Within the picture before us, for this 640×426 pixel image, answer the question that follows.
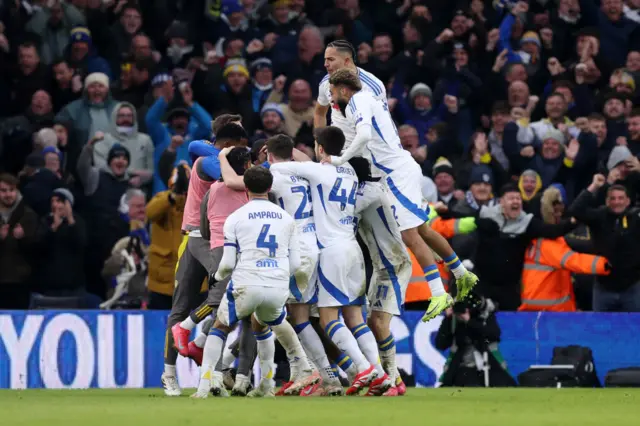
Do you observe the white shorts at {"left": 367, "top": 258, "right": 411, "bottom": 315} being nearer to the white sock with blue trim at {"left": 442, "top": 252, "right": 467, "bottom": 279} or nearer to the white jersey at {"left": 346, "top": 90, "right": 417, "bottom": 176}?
the white sock with blue trim at {"left": 442, "top": 252, "right": 467, "bottom": 279}

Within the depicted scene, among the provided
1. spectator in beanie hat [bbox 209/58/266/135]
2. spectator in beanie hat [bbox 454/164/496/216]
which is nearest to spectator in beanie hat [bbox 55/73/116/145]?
spectator in beanie hat [bbox 209/58/266/135]

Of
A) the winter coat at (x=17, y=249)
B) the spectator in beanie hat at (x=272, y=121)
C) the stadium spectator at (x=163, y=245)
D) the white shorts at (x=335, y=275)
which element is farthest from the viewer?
the spectator in beanie hat at (x=272, y=121)

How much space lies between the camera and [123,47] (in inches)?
902

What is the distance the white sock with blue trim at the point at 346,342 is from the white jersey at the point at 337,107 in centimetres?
183

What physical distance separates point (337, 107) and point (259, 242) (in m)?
1.90

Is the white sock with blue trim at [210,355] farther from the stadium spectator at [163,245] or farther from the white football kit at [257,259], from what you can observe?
the stadium spectator at [163,245]

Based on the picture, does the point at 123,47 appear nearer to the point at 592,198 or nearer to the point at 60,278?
the point at 60,278

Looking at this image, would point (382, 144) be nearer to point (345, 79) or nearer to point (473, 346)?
point (345, 79)

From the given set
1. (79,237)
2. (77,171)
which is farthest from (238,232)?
(77,171)

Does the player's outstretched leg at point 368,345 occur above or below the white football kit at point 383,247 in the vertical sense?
below

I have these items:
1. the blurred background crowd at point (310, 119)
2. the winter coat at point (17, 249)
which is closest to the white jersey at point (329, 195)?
the blurred background crowd at point (310, 119)

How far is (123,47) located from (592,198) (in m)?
8.04

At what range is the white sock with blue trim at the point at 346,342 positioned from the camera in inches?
520

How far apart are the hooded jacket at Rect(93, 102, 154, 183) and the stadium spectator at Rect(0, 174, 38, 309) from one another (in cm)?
179
